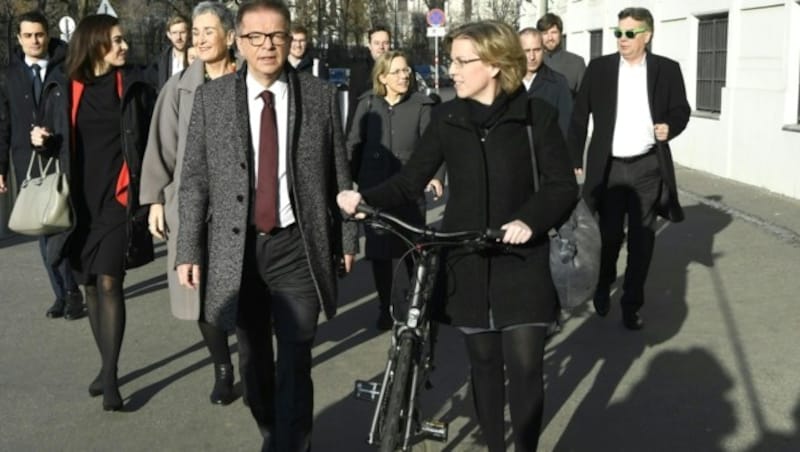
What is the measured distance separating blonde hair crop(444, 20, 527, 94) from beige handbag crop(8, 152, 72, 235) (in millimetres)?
2444

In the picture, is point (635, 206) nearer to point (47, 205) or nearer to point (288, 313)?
point (288, 313)

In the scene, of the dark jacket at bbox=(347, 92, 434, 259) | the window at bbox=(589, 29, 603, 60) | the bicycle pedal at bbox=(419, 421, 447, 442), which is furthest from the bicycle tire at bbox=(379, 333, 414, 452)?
the window at bbox=(589, 29, 603, 60)

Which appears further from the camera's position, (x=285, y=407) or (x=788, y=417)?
(x=788, y=417)

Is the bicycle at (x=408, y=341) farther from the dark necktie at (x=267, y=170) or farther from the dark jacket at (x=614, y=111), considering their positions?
the dark jacket at (x=614, y=111)

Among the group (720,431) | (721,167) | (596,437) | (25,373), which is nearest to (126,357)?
(25,373)

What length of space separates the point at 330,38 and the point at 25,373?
4913 cm

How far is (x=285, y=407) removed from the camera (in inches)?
165

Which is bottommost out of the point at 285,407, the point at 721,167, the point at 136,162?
the point at 721,167

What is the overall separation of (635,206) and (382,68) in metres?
1.88

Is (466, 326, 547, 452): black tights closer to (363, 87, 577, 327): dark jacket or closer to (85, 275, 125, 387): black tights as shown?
(363, 87, 577, 327): dark jacket

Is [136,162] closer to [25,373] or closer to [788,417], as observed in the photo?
[25,373]

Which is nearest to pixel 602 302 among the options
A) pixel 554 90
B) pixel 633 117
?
pixel 633 117

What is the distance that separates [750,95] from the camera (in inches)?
531

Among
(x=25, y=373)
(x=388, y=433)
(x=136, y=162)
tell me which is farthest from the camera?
(x=25, y=373)
